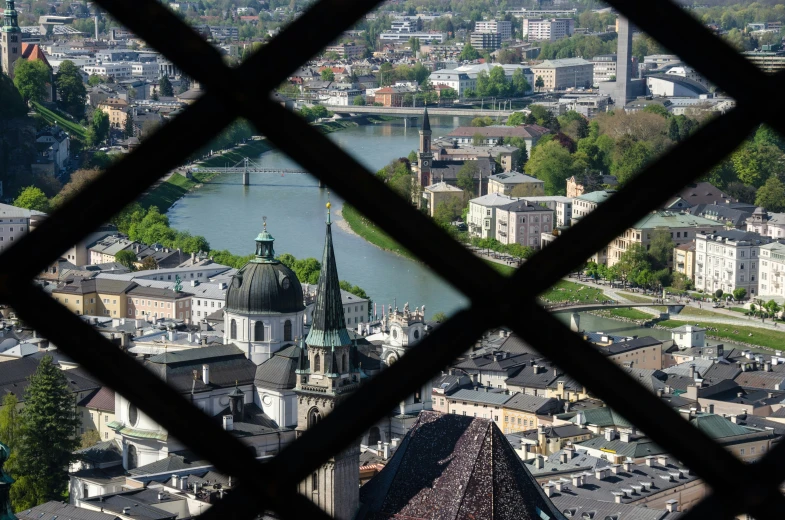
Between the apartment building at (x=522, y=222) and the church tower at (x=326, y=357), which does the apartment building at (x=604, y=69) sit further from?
the church tower at (x=326, y=357)

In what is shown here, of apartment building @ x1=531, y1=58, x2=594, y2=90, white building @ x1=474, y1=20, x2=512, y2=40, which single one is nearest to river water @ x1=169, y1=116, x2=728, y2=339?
apartment building @ x1=531, y1=58, x2=594, y2=90

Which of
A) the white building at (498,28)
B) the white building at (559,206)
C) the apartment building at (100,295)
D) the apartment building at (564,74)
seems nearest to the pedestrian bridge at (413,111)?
the apartment building at (564,74)

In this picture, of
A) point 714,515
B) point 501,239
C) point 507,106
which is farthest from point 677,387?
point 507,106

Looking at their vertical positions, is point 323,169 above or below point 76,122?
above

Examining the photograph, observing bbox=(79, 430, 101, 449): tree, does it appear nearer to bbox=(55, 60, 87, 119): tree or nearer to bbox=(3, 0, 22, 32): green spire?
bbox=(55, 60, 87, 119): tree

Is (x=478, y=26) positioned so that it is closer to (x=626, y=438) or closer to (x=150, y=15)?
(x=626, y=438)

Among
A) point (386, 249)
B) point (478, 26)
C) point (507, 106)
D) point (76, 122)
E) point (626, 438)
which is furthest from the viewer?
point (478, 26)

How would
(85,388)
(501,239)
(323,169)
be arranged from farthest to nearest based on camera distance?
(501,239) → (85,388) → (323,169)

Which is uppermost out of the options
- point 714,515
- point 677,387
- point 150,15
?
point 150,15
